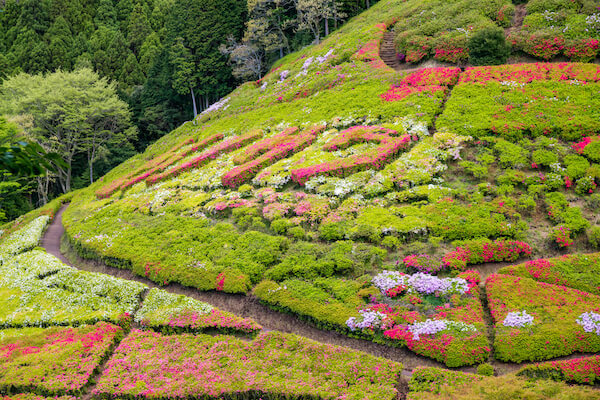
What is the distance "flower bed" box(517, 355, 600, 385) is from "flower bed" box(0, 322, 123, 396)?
11.9 metres

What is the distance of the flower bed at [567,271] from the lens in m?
11.3

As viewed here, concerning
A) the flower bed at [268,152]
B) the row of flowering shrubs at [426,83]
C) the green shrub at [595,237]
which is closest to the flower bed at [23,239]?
the flower bed at [268,152]

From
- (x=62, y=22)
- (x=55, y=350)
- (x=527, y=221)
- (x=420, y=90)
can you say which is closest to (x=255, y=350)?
(x=55, y=350)

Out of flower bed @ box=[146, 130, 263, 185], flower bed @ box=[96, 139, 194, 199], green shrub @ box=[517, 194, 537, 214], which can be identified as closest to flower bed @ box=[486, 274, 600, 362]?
green shrub @ box=[517, 194, 537, 214]

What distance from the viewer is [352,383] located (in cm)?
953

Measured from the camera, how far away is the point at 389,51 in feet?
101

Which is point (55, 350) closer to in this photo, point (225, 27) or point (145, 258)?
point (145, 258)

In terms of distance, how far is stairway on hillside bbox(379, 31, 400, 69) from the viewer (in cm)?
2942

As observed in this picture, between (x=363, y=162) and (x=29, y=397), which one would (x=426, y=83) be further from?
(x=29, y=397)

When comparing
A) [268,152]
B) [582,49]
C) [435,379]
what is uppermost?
[582,49]

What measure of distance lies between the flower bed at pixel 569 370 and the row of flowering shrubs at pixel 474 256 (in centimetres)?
385

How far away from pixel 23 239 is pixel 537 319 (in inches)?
1061

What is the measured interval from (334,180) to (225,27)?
39.7 m

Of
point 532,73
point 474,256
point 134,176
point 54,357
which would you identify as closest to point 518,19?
point 532,73
